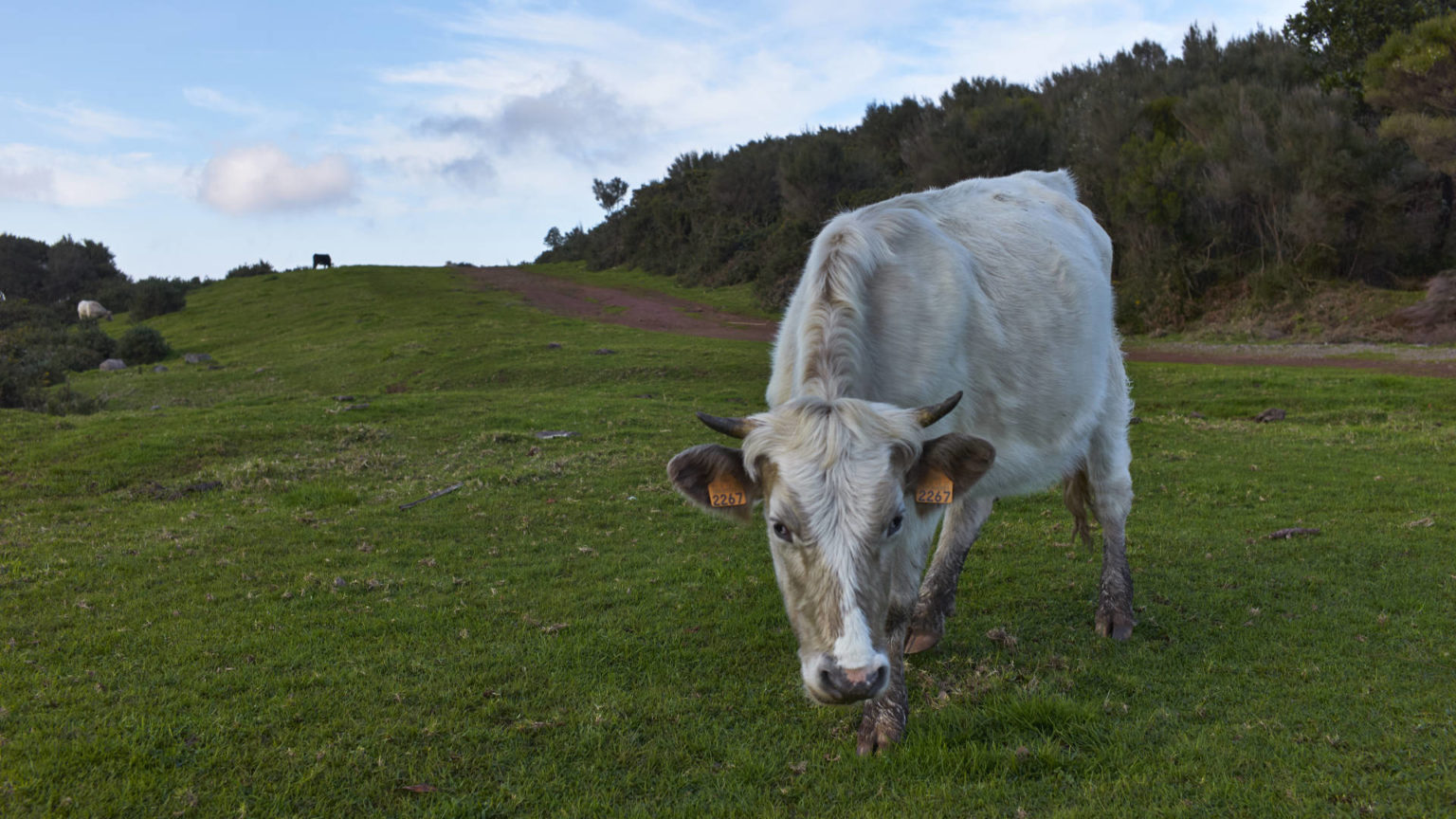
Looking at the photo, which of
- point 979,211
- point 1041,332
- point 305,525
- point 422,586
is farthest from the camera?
point 305,525

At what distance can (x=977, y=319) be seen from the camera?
207 inches

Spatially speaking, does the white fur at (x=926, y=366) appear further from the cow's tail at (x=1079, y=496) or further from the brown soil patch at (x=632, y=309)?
the brown soil patch at (x=632, y=309)

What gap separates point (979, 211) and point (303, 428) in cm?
1107

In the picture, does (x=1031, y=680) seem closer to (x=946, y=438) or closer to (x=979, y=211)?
(x=946, y=438)

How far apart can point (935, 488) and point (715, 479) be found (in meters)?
1.05

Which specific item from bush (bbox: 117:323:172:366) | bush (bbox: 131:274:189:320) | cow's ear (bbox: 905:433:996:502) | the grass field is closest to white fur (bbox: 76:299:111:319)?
bush (bbox: 131:274:189:320)

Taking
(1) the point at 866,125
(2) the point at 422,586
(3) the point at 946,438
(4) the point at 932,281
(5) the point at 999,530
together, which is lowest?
(5) the point at 999,530

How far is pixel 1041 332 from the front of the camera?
5.71m

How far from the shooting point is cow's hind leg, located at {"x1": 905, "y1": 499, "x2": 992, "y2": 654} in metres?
5.81

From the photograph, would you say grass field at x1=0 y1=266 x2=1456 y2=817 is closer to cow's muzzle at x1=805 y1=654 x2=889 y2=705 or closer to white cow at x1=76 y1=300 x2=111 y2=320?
cow's muzzle at x1=805 y1=654 x2=889 y2=705

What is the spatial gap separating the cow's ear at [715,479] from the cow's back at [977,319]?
508 millimetres

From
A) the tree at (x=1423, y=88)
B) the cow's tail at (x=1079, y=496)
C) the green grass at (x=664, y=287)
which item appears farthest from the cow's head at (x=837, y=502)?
the green grass at (x=664, y=287)

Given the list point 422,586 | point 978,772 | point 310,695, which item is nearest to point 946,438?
point 978,772

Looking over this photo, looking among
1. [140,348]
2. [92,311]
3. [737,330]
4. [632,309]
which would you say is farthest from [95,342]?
[737,330]
